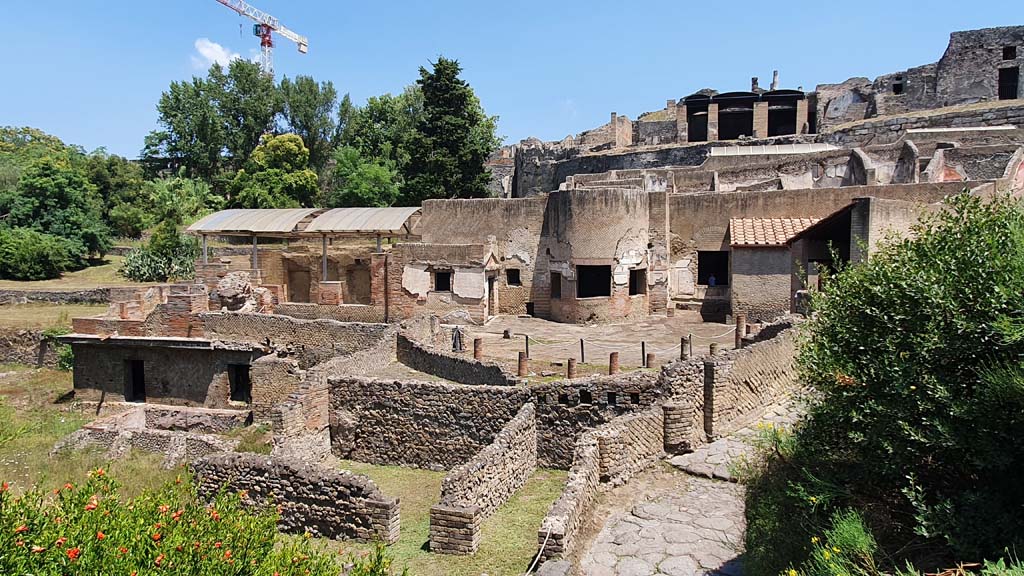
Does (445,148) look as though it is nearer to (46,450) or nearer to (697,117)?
(697,117)

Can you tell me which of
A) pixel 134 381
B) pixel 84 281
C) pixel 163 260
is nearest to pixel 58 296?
pixel 84 281

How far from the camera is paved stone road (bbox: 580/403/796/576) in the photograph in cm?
618

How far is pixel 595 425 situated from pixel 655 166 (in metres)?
25.9

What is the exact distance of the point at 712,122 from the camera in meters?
34.9

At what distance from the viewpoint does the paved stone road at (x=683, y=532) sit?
20.3 ft

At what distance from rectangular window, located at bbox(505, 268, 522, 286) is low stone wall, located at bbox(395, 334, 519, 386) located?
761 centimetres

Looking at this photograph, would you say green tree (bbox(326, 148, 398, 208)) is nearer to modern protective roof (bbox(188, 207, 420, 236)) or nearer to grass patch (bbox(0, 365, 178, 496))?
modern protective roof (bbox(188, 207, 420, 236))

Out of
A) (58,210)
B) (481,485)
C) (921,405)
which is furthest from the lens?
(58,210)

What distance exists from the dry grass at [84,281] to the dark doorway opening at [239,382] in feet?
54.5

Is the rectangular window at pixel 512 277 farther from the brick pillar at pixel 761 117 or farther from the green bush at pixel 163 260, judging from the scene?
the brick pillar at pixel 761 117

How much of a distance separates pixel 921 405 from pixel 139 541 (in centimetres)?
521

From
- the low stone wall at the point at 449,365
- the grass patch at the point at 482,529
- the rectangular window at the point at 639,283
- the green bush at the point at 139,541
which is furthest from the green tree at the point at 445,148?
the green bush at the point at 139,541

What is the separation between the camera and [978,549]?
417cm

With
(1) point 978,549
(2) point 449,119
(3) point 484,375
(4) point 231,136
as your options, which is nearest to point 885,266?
(1) point 978,549
